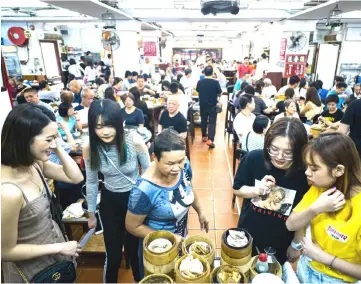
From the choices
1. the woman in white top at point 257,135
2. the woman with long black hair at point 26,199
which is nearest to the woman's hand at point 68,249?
the woman with long black hair at point 26,199

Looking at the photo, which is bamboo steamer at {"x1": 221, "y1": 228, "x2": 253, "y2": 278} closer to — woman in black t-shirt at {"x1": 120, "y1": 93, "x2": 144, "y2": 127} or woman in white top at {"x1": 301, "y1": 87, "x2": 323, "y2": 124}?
woman in black t-shirt at {"x1": 120, "y1": 93, "x2": 144, "y2": 127}

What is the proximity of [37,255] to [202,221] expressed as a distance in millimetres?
1076

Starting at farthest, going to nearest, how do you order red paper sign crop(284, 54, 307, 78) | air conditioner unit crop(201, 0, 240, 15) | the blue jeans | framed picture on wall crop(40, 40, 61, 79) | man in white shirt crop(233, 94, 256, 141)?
framed picture on wall crop(40, 40, 61, 79) < red paper sign crop(284, 54, 307, 78) < air conditioner unit crop(201, 0, 240, 15) < man in white shirt crop(233, 94, 256, 141) < the blue jeans

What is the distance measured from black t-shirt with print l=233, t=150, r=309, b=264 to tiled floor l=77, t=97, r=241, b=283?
3.36ft

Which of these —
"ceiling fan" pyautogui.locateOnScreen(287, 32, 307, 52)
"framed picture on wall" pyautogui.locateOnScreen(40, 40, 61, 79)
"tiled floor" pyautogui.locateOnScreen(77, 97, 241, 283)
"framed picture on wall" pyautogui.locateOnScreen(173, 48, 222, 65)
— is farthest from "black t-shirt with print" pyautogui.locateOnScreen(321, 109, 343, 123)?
"framed picture on wall" pyautogui.locateOnScreen(173, 48, 222, 65)

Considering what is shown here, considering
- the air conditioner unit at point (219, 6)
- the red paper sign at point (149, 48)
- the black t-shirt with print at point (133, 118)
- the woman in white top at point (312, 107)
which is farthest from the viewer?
the red paper sign at point (149, 48)

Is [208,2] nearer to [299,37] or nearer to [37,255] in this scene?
[37,255]

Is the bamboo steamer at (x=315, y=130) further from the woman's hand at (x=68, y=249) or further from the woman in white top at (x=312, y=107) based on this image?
the woman's hand at (x=68, y=249)

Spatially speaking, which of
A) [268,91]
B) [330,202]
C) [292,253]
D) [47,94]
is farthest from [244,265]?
[47,94]

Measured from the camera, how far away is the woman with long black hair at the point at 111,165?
1837 mm

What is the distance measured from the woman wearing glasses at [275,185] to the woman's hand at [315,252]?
285 millimetres

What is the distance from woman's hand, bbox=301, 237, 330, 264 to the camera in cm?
119

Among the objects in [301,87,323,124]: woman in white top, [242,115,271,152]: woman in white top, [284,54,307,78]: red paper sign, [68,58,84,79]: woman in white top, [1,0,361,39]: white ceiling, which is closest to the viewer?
[242,115,271,152]: woman in white top

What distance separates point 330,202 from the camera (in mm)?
1122
